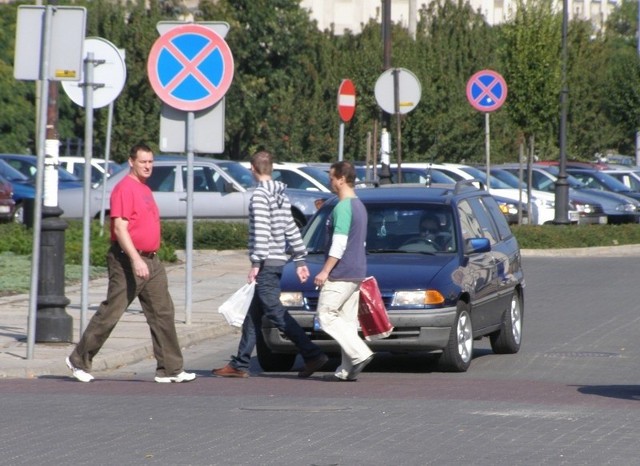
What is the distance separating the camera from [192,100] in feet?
50.0

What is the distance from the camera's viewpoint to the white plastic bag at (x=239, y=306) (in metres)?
11.9

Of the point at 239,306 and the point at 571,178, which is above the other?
the point at 571,178

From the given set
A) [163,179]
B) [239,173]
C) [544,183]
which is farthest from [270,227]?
[544,183]

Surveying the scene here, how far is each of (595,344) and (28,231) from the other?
14.0m

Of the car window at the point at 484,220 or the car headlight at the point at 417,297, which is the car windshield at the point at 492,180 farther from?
the car headlight at the point at 417,297

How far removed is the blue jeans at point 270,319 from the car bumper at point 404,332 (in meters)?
0.20

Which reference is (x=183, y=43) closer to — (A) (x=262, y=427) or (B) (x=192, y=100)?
(B) (x=192, y=100)

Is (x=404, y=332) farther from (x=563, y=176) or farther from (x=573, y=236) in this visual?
(x=563, y=176)

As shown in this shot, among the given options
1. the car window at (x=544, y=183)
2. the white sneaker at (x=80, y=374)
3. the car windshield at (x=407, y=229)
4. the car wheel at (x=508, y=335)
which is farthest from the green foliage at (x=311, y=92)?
the white sneaker at (x=80, y=374)

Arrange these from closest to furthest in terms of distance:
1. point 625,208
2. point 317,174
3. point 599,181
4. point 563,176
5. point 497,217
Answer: point 497,217 → point 317,174 → point 563,176 → point 625,208 → point 599,181

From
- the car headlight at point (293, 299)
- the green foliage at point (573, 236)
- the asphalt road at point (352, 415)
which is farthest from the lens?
→ the green foliage at point (573, 236)

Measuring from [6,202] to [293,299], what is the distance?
21195 millimetres

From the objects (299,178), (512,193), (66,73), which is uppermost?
(66,73)

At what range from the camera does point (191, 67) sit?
15172mm
